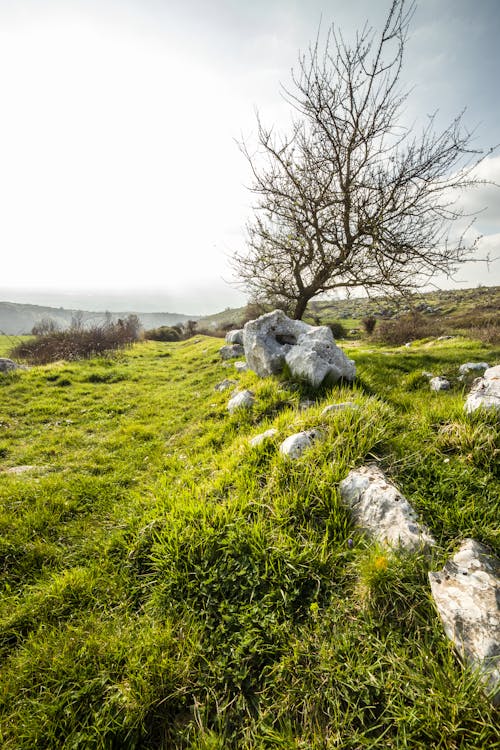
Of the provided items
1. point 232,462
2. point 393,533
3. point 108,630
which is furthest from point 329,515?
point 108,630

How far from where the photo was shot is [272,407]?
567 cm

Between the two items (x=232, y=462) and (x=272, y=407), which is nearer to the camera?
(x=232, y=462)

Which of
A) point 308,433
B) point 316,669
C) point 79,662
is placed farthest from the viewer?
point 308,433

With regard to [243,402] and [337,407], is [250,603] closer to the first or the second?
[337,407]

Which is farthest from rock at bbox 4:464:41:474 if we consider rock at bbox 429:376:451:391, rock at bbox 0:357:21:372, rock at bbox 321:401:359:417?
rock at bbox 0:357:21:372

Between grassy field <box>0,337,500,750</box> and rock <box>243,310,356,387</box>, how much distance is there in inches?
48.9

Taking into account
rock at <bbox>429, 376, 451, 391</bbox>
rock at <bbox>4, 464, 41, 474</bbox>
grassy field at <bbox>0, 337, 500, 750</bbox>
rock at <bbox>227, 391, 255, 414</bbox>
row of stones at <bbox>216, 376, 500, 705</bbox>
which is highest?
rock at <bbox>429, 376, 451, 391</bbox>

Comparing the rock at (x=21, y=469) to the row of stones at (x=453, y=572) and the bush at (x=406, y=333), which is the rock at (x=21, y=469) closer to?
the row of stones at (x=453, y=572)

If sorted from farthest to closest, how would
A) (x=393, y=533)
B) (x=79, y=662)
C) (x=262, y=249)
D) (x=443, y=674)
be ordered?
1. (x=262, y=249)
2. (x=393, y=533)
3. (x=79, y=662)
4. (x=443, y=674)

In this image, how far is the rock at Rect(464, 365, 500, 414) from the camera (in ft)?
12.0

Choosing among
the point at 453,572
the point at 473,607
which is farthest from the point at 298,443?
the point at 473,607

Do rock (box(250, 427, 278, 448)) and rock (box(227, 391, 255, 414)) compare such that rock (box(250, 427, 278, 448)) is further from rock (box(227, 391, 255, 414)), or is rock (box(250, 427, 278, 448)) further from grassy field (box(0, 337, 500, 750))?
rock (box(227, 391, 255, 414))

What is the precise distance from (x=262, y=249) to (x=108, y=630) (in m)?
12.0

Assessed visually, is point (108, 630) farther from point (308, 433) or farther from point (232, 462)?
point (308, 433)
